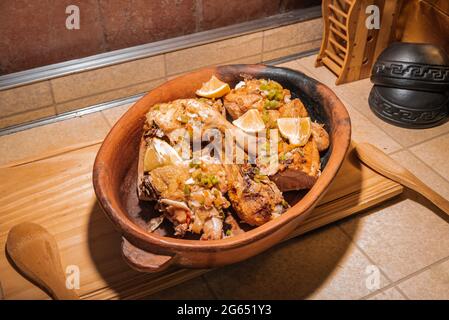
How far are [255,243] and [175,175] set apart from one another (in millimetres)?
262

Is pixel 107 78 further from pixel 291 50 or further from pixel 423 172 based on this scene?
pixel 423 172

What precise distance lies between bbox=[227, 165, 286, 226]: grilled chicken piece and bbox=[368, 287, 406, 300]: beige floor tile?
42cm

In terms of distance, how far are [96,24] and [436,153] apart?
4.61ft

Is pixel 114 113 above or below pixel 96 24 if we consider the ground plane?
below

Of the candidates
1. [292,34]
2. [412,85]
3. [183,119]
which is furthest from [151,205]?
[292,34]

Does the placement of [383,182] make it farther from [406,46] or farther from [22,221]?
[22,221]

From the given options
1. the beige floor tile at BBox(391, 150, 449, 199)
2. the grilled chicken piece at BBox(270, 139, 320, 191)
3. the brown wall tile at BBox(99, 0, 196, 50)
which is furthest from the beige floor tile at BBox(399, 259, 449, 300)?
the brown wall tile at BBox(99, 0, 196, 50)

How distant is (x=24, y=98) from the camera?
6.04 ft

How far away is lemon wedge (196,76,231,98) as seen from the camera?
1.38 metres

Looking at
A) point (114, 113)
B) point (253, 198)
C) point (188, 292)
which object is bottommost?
point (188, 292)

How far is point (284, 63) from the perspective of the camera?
2.30 metres

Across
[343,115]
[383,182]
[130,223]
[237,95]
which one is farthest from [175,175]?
[383,182]

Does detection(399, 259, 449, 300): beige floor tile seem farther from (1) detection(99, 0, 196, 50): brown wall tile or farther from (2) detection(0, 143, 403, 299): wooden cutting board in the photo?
(1) detection(99, 0, 196, 50): brown wall tile

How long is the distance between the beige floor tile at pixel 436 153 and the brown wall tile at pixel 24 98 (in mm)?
1458
